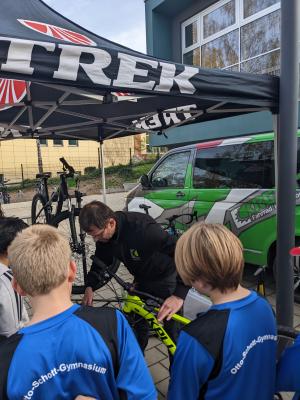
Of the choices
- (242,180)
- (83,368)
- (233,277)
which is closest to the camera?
(83,368)

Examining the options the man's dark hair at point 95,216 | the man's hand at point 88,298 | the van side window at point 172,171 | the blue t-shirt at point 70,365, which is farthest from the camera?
the van side window at point 172,171

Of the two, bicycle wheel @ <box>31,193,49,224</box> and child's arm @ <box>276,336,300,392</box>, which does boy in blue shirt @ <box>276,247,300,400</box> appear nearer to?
child's arm @ <box>276,336,300,392</box>

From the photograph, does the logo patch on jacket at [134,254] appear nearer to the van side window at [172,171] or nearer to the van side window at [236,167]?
the van side window at [236,167]

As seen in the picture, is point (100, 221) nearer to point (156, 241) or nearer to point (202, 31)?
point (156, 241)

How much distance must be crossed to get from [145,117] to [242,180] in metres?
1.60

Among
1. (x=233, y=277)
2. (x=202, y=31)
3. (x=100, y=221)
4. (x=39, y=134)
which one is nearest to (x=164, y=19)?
(x=202, y=31)

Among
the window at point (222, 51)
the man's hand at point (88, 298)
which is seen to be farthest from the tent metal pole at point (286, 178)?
the window at point (222, 51)

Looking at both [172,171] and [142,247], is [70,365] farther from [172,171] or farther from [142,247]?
[172,171]

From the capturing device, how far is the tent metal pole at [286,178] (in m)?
2.53

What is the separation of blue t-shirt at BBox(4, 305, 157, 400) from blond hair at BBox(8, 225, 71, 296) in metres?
0.12

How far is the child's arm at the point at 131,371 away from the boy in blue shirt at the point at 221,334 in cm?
10

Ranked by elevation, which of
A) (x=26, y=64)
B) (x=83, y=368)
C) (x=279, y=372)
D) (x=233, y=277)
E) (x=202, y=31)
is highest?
(x=202, y=31)

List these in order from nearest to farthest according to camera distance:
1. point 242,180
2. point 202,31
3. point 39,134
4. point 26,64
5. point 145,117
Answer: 1. point 26,64
2. point 145,117
3. point 242,180
4. point 39,134
5. point 202,31

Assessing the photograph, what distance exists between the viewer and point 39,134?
5086 millimetres
